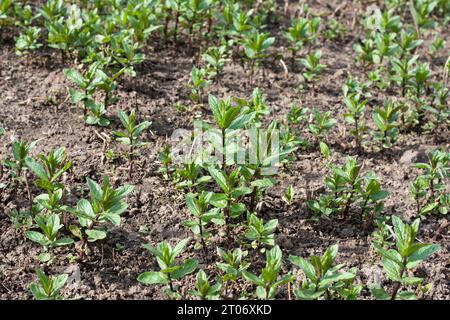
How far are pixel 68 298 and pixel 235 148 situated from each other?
1.40 meters

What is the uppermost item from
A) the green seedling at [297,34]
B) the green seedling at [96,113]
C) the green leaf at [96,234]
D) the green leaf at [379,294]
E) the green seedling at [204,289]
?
the green seedling at [297,34]

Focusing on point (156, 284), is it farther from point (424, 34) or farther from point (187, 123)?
point (424, 34)

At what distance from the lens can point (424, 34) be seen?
7000mm

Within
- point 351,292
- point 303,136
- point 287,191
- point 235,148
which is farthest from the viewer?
point 303,136

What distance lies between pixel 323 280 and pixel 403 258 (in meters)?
0.48

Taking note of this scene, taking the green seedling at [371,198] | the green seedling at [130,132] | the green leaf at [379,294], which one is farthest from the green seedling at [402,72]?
the green leaf at [379,294]

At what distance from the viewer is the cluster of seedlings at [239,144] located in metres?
4.05

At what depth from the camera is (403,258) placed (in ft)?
12.9

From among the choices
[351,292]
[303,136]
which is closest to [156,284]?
[351,292]

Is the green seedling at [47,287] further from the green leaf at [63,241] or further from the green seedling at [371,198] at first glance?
the green seedling at [371,198]

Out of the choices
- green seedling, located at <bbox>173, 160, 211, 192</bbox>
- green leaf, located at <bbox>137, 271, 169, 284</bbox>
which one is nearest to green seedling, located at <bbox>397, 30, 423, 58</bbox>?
green seedling, located at <bbox>173, 160, 211, 192</bbox>

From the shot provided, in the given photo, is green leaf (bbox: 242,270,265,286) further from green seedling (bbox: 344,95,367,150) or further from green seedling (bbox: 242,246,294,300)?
green seedling (bbox: 344,95,367,150)

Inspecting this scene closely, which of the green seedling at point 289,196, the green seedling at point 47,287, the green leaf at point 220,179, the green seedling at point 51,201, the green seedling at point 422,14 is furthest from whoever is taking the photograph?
the green seedling at point 422,14

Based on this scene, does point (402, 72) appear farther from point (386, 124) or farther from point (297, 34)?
point (297, 34)
